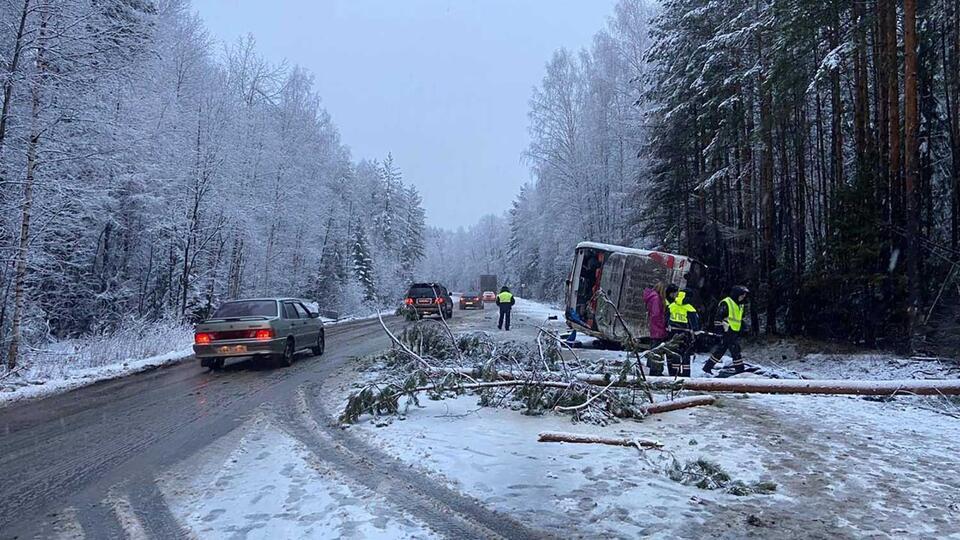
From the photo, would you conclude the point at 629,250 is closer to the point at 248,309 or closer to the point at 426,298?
the point at 248,309

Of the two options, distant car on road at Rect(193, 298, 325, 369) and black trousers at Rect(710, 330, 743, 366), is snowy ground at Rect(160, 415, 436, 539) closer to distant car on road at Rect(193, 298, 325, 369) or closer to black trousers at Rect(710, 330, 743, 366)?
distant car on road at Rect(193, 298, 325, 369)

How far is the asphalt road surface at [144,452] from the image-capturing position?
4.15 meters

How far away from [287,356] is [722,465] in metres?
9.82

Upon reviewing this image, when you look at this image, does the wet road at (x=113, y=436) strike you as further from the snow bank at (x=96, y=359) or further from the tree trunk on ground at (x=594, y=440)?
the tree trunk on ground at (x=594, y=440)

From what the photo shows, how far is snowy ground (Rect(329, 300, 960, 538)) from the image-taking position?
404cm

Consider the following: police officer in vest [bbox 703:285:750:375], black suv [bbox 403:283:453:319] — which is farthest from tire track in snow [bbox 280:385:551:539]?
black suv [bbox 403:283:453:319]

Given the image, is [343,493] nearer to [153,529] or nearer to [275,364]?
[153,529]

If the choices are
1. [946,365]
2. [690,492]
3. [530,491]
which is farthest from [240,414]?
[946,365]

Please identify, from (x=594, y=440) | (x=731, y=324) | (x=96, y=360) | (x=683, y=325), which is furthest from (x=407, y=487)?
(x=96, y=360)

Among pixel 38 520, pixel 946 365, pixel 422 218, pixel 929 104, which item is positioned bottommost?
pixel 38 520

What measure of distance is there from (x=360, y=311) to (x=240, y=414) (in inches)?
1276

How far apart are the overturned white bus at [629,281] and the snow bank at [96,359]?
11130 millimetres

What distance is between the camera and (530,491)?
4621mm

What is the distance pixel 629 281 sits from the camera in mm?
14664
